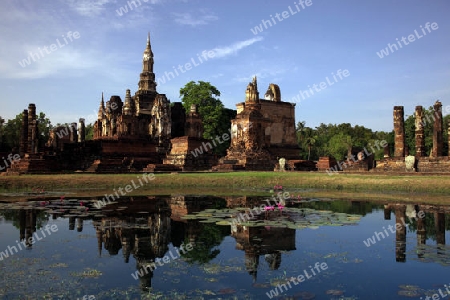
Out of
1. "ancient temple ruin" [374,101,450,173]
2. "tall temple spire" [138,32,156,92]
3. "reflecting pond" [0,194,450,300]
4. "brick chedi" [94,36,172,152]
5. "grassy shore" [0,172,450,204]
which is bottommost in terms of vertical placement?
"reflecting pond" [0,194,450,300]

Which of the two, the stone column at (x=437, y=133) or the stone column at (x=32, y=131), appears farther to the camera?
the stone column at (x=32, y=131)

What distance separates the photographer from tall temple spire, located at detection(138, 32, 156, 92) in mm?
47938

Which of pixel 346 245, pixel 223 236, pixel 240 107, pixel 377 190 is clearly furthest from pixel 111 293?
pixel 240 107

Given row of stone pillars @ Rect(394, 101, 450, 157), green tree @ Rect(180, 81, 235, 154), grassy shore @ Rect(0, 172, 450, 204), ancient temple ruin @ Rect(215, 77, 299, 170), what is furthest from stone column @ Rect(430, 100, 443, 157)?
green tree @ Rect(180, 81, 235, 154)

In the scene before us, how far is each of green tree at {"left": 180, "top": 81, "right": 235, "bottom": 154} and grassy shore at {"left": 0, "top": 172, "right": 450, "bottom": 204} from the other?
3040 centimetres

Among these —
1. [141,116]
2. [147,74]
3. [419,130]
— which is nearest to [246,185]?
[419,130]

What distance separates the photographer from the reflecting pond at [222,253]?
506cm

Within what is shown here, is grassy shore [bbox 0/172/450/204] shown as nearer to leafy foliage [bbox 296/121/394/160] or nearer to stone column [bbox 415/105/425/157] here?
stone column [bbox 415/105/425/157]

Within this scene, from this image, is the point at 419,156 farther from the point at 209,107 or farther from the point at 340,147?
the point at 340,147

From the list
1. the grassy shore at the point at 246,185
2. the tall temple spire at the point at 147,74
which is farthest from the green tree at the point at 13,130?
the grassy shore at the point at 246,185

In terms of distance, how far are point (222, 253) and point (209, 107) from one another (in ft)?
149

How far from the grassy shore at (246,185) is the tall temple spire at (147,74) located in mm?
28684

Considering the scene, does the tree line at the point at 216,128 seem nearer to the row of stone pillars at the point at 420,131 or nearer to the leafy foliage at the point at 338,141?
the leafy foliage at the point at 338,141

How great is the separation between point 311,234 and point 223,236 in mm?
1979
